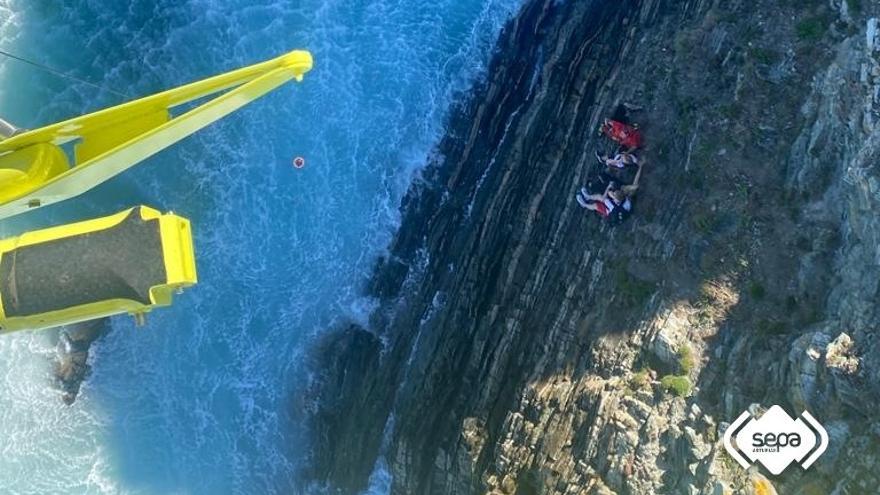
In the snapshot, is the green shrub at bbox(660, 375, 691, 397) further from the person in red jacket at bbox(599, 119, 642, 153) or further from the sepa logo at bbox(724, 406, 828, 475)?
the person in red jacket at bbox(599, 119, 642, 153)

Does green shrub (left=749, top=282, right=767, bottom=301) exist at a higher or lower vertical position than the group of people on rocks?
lower

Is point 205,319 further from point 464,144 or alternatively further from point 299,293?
point 464,144

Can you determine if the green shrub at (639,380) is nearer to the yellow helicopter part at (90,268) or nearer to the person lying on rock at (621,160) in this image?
the person lying on rock at (621,160)

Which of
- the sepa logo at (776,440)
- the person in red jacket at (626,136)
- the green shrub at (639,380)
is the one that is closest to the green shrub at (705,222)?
the person in red jacket at (626,136)

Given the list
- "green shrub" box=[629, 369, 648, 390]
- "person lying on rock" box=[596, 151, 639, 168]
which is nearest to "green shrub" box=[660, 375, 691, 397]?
"green shrub" box=[629, 369, 648, 390]

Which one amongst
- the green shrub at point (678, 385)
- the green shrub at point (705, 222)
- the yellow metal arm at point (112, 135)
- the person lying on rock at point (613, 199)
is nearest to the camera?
the yellow metal arm at point (112, 135)

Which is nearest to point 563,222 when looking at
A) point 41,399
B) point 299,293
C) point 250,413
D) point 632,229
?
point 632,229
